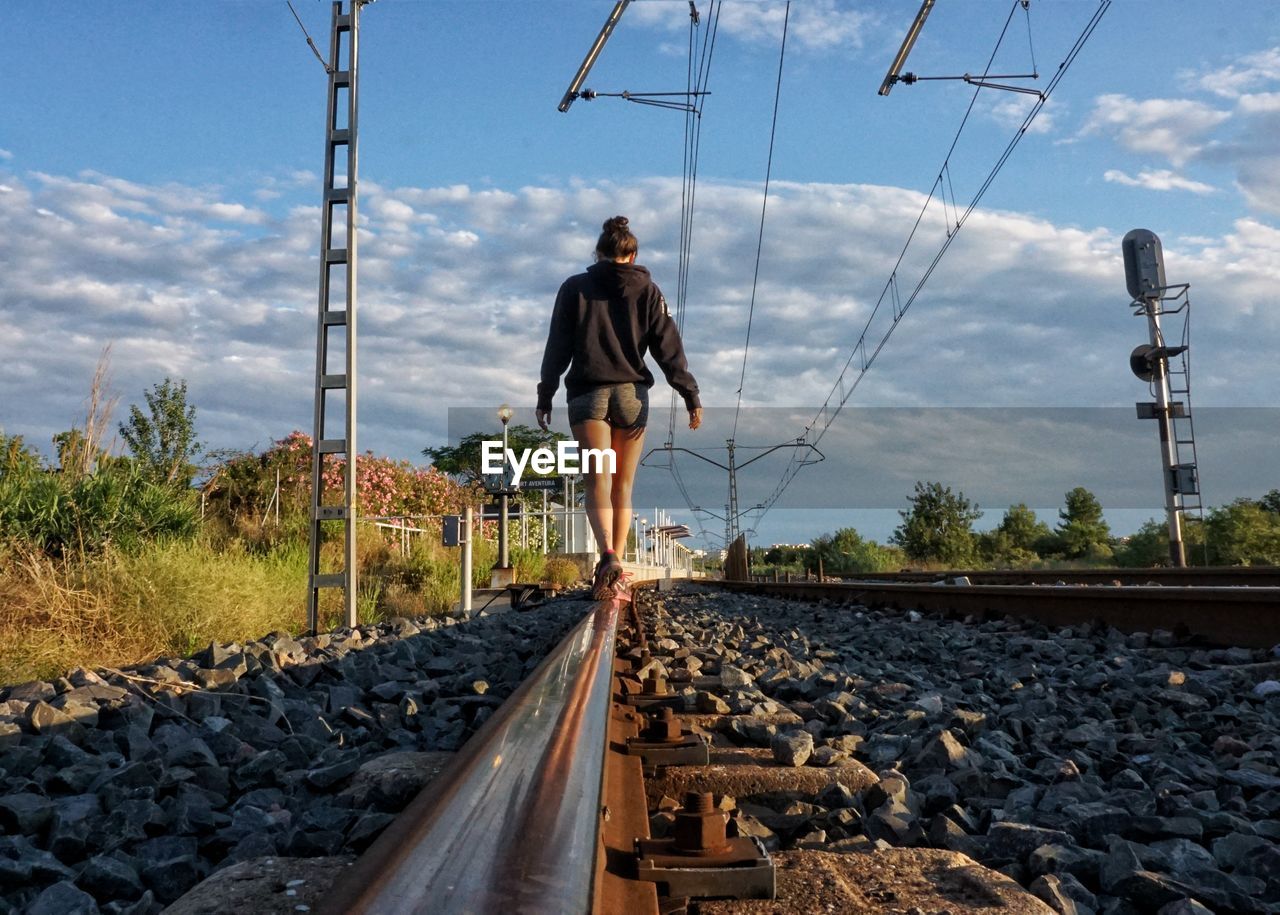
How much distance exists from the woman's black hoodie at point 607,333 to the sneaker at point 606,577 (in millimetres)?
934

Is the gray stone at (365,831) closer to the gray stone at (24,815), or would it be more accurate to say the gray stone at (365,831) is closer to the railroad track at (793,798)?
the railroad track at (793,798)

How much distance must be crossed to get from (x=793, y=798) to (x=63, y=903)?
130 centimetres

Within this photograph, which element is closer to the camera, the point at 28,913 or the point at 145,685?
the point at 28,913

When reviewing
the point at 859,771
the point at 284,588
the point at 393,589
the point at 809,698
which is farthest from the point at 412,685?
the point at 393,589

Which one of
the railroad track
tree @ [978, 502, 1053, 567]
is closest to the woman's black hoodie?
the railroad track

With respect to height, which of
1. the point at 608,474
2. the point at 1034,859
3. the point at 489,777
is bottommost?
the point at 1034,859

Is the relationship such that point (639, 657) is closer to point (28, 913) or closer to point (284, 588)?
point (28, 913)

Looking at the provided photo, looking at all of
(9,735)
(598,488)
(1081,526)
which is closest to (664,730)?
Result: (9,735)

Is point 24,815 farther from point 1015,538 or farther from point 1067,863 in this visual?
point 1015,538

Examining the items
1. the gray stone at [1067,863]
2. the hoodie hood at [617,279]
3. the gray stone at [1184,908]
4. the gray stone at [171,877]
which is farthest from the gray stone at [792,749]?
the hoodie hood at [617,279]

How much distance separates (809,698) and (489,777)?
222 centimetres

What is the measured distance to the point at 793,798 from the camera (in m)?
1.98

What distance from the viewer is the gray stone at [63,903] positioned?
1.30 metres

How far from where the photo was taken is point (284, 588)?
24.3 ft
